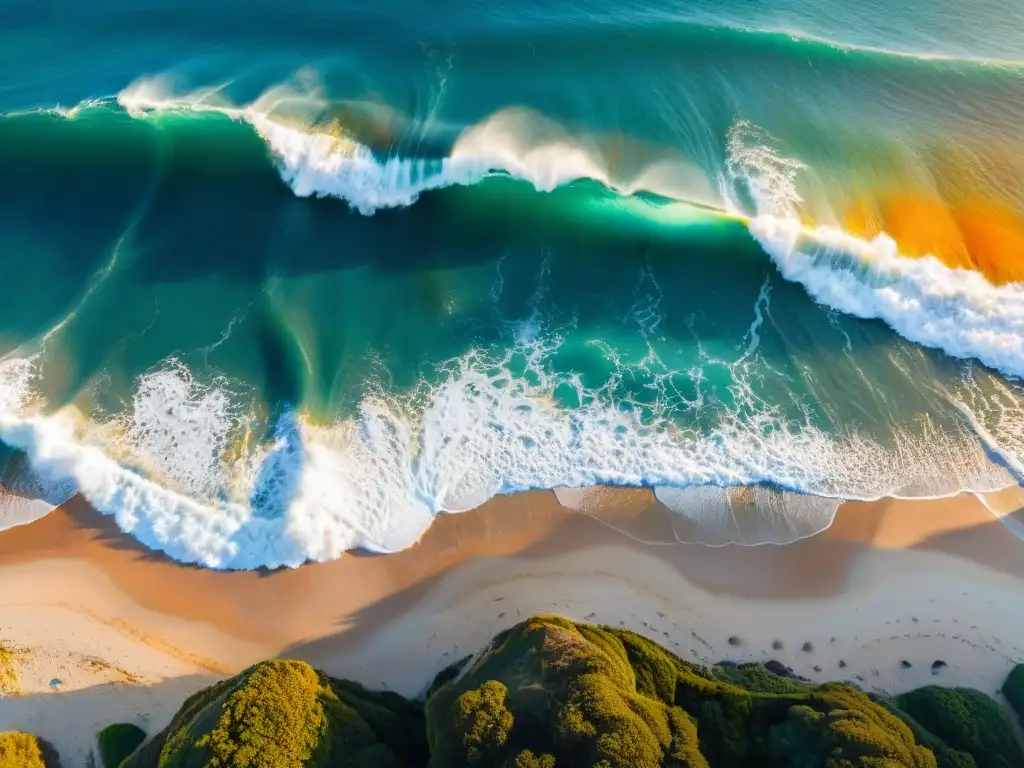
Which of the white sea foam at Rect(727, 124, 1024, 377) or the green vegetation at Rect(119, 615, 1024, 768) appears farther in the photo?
the white sea foam at Rect(727, 124, 1024, 377)

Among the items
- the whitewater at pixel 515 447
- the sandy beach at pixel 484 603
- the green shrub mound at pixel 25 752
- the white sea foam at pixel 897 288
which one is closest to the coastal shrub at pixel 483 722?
the sandy beach at pixel 484 603

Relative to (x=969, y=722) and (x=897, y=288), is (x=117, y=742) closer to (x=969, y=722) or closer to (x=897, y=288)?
(x=969, y=722)

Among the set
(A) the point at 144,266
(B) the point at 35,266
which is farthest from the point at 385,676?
(B) the point at 35,266

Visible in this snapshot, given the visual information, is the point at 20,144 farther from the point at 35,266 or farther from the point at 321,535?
the point at 321,535

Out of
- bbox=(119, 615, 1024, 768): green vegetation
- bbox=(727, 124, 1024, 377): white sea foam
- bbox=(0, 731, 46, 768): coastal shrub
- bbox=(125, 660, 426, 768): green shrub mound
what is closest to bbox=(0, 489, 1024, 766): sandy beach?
bbox=(0, 731, 46, 768): coastal shrub

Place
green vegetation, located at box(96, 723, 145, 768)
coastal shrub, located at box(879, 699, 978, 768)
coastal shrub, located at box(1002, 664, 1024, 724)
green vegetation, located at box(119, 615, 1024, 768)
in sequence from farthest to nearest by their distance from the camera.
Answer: coastal shrub, located at box(1002, 664, 1024, 724) → green vegetation, located at box(96, 723, 145, 768) → coastal shrub, located at box(879, 699, 978, 768) → green vegetation, located at box(119, 615, 1024, 768)

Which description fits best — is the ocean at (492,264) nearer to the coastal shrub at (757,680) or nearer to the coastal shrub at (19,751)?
the coastal shrub at (757,680)

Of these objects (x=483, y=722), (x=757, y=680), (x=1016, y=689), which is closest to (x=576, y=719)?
(x=483, y=722)

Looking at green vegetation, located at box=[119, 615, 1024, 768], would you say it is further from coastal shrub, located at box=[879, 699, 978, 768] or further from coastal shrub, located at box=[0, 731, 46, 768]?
coastal shrub, located at box=[0, 731, 46, 768]
